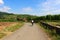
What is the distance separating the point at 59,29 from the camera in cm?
1395

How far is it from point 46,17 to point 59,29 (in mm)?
100716

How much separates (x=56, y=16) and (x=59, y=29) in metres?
99.5

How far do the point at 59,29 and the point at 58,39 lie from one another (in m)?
1.93

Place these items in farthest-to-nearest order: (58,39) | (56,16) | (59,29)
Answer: (56,16) < (59,29) < (58,39)

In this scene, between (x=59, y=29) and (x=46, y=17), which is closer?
(x=59, y=29)

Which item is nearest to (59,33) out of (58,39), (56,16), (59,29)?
(59,29)

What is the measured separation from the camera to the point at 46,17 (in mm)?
114188

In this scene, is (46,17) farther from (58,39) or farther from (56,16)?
(58,39)

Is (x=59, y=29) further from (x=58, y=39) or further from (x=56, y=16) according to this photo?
(x=56, y=16)

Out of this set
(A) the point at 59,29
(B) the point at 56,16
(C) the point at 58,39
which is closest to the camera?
(C) the point at 58,39

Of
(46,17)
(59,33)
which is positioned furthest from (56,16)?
(59,33)

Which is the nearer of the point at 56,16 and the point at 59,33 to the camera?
the point at 59,33

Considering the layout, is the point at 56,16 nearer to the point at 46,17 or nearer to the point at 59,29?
the point at 46,17

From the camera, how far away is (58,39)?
12.2m
